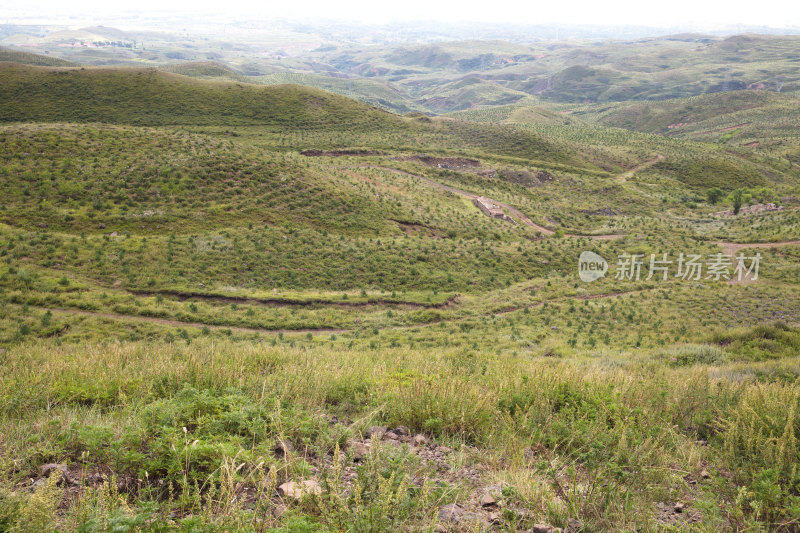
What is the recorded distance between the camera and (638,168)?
80000 millimetres

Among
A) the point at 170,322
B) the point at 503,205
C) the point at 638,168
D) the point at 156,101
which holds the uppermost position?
the point at 156,101

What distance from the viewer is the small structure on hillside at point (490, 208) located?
4797 cm

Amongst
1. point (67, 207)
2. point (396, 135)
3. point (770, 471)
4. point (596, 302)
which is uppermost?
point (396, 135)

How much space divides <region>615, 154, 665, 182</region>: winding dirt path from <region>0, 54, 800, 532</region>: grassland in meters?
5.08

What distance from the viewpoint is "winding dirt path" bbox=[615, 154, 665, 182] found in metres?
74.4

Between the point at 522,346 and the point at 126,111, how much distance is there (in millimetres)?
80500

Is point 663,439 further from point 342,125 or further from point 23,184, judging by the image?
point 342,125

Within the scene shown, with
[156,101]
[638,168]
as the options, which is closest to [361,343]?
[156,101]

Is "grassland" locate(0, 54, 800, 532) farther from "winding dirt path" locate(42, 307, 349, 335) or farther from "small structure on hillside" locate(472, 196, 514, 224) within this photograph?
"small structure on hillside" locate(472, 196, 514, 224)

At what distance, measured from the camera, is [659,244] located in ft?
130

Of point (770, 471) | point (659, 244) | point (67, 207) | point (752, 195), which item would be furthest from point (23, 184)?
point (752, 195)

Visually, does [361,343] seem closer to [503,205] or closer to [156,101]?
[503,205]

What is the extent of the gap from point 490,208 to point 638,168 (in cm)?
4902

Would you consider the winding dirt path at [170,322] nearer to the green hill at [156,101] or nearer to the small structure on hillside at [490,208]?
the small structure on hillside at [490,208]
